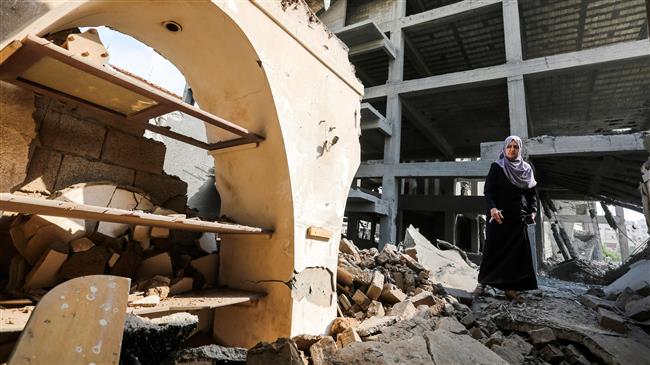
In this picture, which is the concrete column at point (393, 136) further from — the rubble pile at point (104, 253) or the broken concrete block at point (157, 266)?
the broken concrete block at point (157, 266)

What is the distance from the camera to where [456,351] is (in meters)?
2.23

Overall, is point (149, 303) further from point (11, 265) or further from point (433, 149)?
point (433, 149)

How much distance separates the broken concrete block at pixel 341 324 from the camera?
2934 mm

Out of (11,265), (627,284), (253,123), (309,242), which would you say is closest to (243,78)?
(253,123)

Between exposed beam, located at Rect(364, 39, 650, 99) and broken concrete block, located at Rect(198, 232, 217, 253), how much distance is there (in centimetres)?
929

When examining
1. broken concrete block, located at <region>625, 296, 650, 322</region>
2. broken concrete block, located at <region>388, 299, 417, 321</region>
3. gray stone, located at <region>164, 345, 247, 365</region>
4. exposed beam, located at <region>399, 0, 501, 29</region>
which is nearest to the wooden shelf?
gray stone, located at <region>164, 345, 247, 365</region>

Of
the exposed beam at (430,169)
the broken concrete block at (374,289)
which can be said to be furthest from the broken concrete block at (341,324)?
the exposed beam at (430,169)

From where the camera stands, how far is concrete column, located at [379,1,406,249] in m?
10.3

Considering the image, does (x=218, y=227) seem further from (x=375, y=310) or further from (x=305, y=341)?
(x=375, y=310)

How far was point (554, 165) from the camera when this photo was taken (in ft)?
28.1

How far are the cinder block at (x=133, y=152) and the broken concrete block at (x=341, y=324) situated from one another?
7.89 feet

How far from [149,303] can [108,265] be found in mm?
785

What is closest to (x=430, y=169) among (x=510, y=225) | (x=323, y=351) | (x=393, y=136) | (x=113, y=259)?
(x=393, y=136)

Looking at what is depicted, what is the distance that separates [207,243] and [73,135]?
63.5 inches
